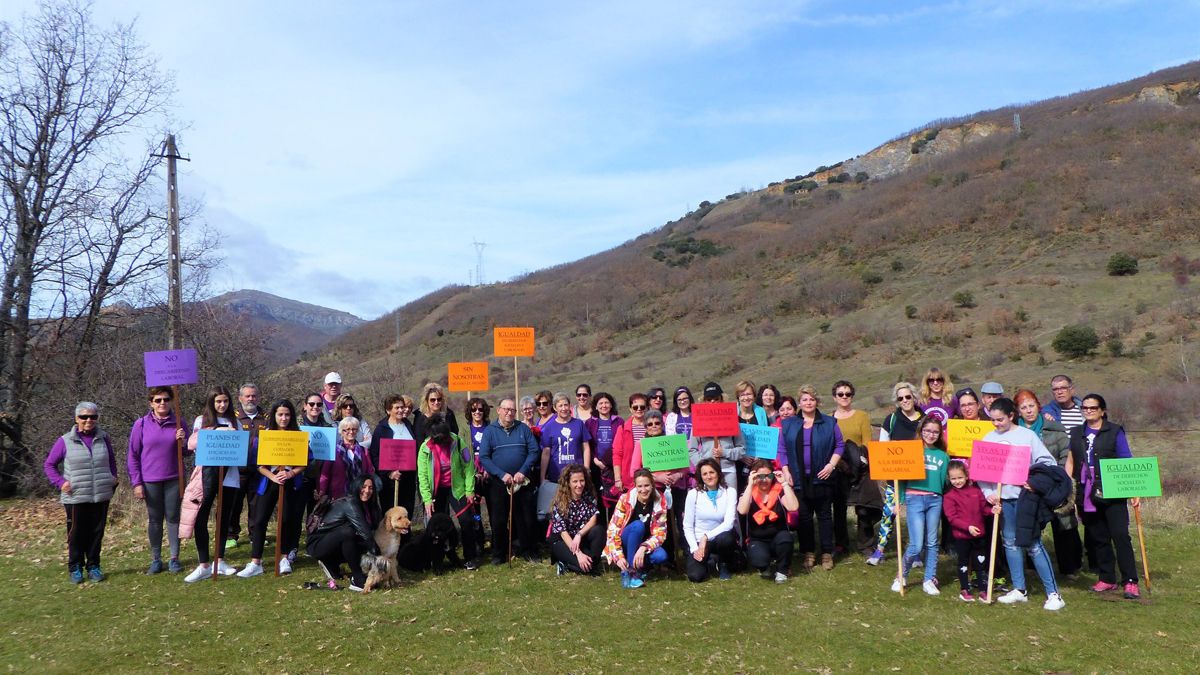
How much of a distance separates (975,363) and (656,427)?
2411 cm

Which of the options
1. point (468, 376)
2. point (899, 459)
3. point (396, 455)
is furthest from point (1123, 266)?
point (396, 455)

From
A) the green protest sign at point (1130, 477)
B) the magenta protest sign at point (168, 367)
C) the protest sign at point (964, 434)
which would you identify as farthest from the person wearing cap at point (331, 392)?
the green protest sign at point (1130, 477)

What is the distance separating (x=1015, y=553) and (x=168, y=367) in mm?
8888

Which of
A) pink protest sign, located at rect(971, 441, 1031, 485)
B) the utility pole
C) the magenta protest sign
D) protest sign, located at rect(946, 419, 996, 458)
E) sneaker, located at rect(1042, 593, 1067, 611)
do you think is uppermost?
the utility pole

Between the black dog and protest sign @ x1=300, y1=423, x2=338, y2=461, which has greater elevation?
protest sign @ x1=300, y1=423, x2=338, y2=461

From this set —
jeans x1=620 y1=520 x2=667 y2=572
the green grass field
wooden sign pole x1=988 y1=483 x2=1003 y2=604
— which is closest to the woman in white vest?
the green grass field

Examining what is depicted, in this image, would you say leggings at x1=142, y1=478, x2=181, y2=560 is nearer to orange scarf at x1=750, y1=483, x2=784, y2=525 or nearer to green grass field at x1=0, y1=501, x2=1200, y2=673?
green grass field at x1=0, y1=501, x2=1200, y2=673

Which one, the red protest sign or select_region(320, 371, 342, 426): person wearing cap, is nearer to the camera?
the red protest sign

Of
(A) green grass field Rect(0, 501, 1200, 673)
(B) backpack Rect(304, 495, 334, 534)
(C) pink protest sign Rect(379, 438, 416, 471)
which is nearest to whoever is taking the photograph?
(A) green grass field Rect(0, 501, 1200, 673)

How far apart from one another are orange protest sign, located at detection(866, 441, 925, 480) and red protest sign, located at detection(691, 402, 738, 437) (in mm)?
1410

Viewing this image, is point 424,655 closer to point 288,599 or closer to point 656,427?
point 288,599

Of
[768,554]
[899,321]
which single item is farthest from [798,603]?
[899,321]

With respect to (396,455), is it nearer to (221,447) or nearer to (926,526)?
(221,447)

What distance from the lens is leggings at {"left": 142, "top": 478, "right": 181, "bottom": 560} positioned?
26.1ft
